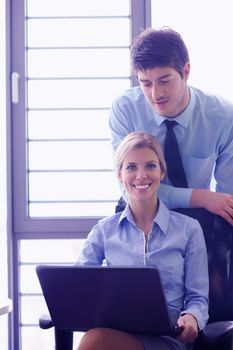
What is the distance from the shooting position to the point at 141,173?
202cm

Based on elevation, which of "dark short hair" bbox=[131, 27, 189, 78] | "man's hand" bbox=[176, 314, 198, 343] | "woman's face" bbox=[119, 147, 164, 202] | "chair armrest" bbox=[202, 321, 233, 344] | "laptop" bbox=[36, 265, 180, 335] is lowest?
"man's hand" bbox=[176, 314, 198, 343]

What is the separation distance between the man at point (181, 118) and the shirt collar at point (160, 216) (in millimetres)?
62

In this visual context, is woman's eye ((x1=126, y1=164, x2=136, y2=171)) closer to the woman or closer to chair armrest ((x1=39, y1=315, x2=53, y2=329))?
the woman

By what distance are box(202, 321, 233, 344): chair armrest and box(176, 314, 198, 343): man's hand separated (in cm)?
5

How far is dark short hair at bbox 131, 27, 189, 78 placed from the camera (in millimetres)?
2094

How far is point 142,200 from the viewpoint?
207cm

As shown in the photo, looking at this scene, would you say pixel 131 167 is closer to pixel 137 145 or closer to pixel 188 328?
pixel 137 145

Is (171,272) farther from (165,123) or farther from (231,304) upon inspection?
(165,123)

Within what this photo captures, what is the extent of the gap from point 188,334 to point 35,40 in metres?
1.86

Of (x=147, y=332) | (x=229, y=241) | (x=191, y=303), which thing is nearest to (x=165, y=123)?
(x=229, y=241)

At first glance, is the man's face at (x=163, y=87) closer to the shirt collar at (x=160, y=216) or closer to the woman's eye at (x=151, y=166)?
the woman's eye at (x=151, y=166)

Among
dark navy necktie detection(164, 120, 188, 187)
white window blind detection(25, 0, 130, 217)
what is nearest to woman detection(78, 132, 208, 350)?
dark navy necktie detection(164, 120, 188, 187)

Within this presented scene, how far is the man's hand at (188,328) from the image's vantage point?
178 cm

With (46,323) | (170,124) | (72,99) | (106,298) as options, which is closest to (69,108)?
(72,99)
